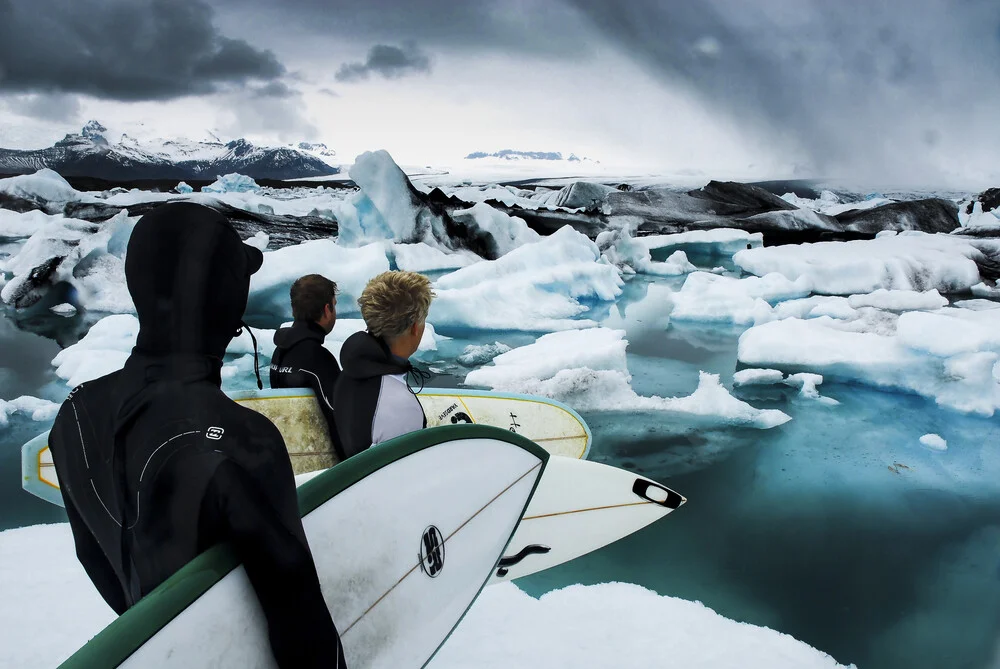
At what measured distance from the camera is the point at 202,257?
32.3 inches

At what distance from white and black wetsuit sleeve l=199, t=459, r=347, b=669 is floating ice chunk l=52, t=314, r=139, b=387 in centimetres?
557

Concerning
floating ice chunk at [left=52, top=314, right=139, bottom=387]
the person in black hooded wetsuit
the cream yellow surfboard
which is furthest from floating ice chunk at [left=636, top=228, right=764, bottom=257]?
the person in black hooded wetsuit

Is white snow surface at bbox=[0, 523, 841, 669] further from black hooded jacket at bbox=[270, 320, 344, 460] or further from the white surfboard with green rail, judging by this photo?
black hooded jacket at bbox=[270, 320, 344, 460]

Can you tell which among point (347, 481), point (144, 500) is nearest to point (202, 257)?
point (144, 500)

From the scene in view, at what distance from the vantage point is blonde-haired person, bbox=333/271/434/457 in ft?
5.54

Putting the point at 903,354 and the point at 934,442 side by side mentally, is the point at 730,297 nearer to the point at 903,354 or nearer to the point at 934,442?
the point at 903,354

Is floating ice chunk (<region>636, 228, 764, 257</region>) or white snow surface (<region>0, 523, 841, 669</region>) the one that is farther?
floating ice chunk (<region>636, 228, 764, 257</region>)

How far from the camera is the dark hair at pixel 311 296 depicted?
2.30 m

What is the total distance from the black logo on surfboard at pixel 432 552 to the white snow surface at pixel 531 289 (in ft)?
20.3

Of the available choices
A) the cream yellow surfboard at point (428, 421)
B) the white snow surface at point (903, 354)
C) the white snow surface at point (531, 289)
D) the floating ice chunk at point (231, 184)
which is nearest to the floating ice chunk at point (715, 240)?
the white snow surface at point (531, 289)

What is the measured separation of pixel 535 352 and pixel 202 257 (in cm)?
529

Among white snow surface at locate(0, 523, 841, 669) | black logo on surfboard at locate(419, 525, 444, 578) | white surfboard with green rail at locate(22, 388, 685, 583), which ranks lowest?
white snow surface at locate(0, 523, 841, 669)

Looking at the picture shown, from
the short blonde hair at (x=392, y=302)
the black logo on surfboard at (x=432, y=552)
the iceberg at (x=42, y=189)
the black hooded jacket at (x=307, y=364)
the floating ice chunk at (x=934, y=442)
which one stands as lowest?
the floating ice chunk at (x=934, y=442)

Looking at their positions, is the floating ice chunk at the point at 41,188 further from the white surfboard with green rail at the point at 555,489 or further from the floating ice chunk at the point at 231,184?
the white surfboard with green rail at the point at 555,489
